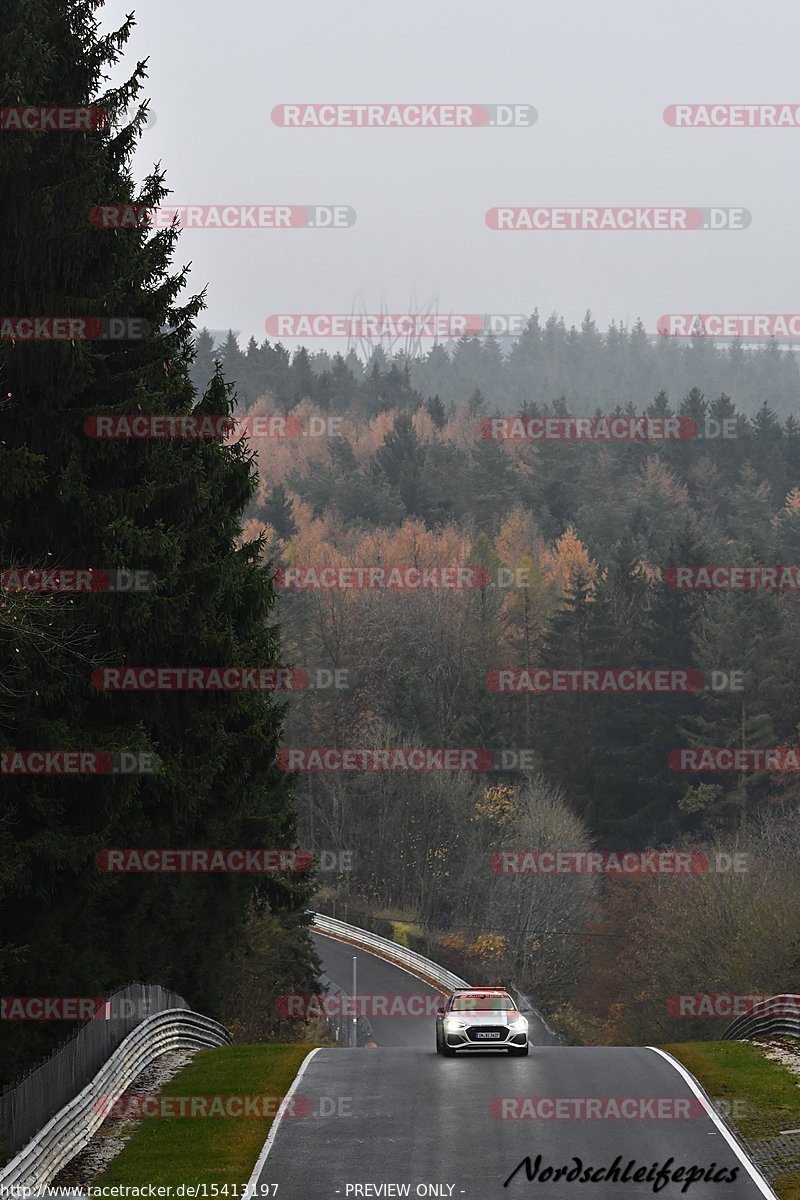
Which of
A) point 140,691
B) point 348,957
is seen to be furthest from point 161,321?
point 348,957

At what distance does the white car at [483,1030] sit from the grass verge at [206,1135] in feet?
8.86

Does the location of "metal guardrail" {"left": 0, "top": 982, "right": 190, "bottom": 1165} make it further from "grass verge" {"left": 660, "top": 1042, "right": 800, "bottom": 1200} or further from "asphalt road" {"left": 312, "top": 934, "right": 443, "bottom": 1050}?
"asphalt road" {"left": 312, "top": 934, "right": 443, "bottom": 1050}

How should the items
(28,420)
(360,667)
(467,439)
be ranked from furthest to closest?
(467,439), (360,667), (28,420)

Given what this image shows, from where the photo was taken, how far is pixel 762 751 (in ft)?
254

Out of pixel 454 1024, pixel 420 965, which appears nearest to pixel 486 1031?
pixel 454 1024

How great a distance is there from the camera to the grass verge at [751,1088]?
19.5m

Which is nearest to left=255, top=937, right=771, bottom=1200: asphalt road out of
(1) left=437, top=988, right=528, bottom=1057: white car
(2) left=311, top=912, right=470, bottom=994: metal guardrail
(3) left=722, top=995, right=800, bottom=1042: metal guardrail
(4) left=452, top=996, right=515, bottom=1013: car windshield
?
(1) left=437, top=988, right=528, bottom=1057: white car

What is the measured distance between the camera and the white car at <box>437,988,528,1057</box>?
26672mm

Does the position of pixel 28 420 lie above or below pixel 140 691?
above

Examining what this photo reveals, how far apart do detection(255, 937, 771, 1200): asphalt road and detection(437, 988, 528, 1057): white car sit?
0.29 meters

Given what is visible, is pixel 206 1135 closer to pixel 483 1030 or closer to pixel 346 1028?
pixel 483 1030

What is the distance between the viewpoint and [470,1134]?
19000 mm

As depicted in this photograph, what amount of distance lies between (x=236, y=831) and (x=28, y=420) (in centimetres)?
1190

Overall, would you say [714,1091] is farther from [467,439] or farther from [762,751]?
[467,439]
